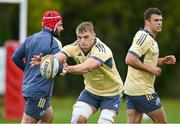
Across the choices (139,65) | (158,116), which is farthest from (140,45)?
(158,116)

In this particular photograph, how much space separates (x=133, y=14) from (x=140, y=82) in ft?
77.3

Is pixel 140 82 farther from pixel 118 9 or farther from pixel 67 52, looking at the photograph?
pixel 118 9

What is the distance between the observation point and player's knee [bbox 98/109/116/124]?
12594mm

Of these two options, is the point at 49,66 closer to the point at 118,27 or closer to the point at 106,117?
the point at 106,117

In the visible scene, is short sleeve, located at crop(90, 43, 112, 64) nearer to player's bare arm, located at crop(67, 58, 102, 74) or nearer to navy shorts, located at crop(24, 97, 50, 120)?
player's bare arm, located at crop(67, 58, 102, 74)

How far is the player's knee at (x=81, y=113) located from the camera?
12641 millimetres

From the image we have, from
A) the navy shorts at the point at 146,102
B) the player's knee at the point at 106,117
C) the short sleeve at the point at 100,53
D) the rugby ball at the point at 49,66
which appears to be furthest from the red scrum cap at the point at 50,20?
the navy shorts at the point at 146,102

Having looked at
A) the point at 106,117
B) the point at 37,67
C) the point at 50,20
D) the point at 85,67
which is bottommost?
the point at 106,117

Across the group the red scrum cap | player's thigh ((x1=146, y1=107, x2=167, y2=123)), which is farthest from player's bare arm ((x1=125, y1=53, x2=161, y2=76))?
the red scrum cap

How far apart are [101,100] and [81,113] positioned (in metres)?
0.48

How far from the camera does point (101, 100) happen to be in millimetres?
13008

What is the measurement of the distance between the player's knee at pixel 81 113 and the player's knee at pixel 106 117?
0.22 metres

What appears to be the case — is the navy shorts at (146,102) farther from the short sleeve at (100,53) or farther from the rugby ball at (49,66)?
the rugby ball at (49,66)

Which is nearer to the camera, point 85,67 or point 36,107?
point 85,67
